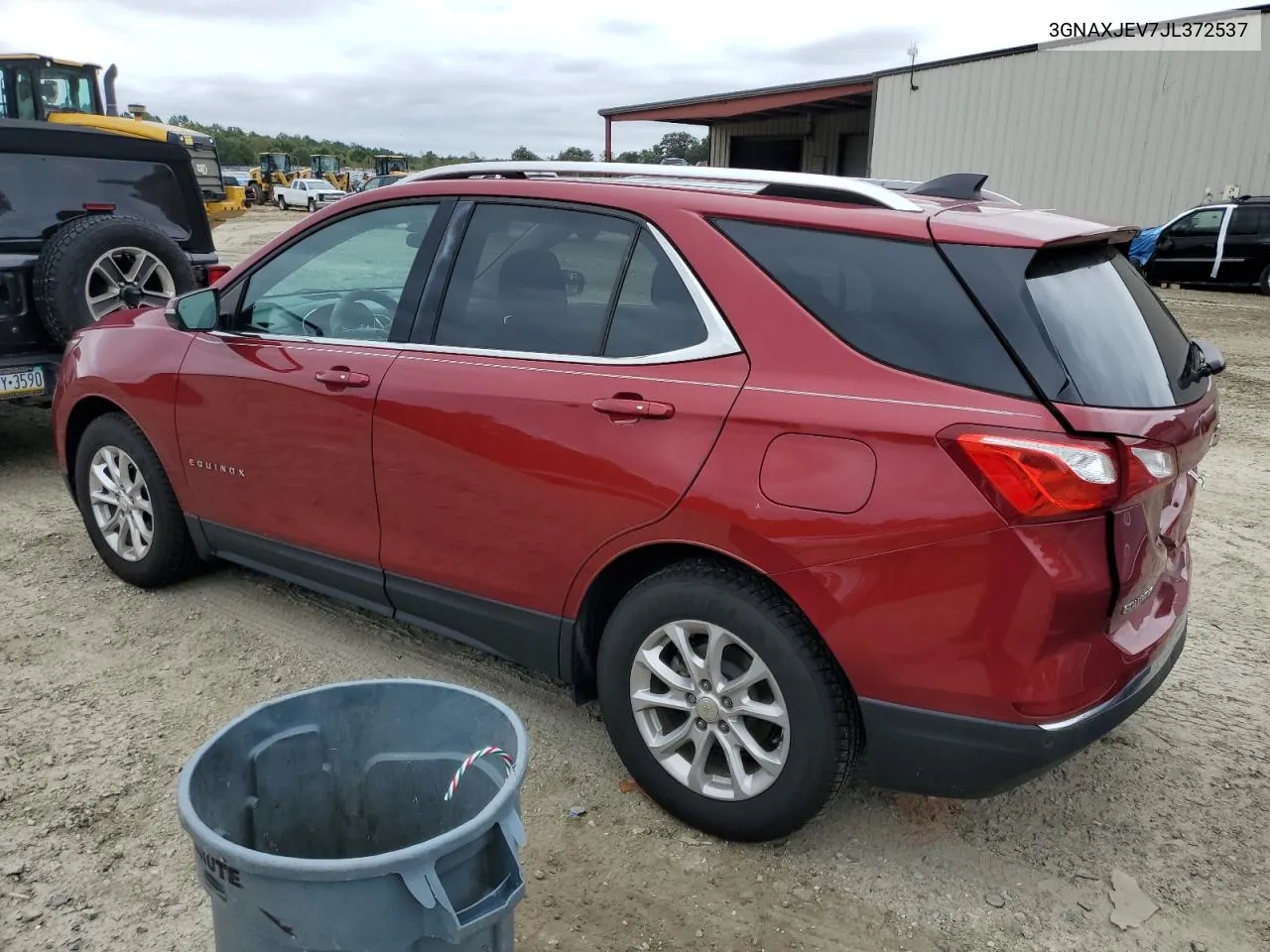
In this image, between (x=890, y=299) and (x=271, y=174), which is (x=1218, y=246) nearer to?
(x=890, y=299)

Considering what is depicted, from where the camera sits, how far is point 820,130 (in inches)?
1169

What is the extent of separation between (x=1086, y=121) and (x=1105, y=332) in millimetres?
21226

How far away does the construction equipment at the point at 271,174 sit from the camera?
4794 cm

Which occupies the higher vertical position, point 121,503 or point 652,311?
point 652,311

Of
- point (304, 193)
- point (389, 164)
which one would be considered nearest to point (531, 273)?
point (304, 193)

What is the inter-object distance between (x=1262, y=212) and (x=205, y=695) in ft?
58.5

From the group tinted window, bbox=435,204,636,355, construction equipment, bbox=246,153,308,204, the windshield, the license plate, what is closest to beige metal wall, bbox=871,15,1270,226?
the windshield

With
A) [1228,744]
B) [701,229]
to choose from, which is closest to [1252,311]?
[1228,744]

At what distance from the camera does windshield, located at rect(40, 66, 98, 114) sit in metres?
14.5

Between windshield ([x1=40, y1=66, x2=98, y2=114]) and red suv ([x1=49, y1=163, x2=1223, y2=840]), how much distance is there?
13.9 meters

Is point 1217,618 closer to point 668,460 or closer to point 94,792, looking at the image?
point 668,460

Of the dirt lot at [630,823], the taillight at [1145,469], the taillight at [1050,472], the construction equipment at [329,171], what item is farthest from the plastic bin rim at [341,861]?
the construction equipment at [329,171]

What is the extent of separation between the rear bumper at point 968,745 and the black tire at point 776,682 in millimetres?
93

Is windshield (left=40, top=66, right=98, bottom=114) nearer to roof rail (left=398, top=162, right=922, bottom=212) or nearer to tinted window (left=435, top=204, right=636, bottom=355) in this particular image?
roof rail (left=398, top=162, right=922, bottom=212)
